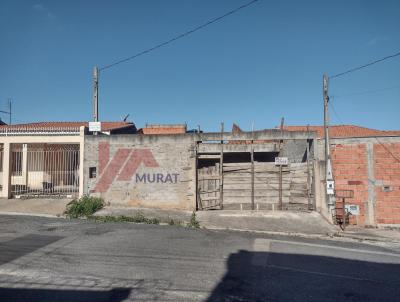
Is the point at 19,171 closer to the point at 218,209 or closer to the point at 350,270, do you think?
the point at 218,209

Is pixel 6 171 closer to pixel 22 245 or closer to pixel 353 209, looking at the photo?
pixel 22 245

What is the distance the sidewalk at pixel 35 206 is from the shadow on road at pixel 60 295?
27.0 ft

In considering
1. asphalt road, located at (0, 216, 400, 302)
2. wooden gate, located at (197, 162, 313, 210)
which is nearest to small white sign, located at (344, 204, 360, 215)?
wooden gate, located at (197, 162, 313, 210)

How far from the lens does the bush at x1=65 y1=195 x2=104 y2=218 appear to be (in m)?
13.4

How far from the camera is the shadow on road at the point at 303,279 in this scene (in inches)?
217

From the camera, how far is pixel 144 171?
1466cm

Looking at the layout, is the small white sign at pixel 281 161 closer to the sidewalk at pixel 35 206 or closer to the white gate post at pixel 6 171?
the sidewalk at pixel 35 206

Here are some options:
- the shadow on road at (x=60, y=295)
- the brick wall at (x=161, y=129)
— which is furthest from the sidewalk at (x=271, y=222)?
the brick wall at (x=161, y=129)

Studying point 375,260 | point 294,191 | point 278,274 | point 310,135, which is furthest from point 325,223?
point 278,274

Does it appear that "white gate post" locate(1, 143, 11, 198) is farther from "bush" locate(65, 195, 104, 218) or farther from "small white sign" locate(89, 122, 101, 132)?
"small white sign" locate(89, 122, 101, 132)

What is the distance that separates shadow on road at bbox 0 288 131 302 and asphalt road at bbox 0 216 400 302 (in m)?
0.01

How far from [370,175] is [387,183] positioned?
687mm

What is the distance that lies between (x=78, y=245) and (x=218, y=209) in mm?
7036

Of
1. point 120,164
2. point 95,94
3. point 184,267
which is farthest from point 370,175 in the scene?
point 95,94
